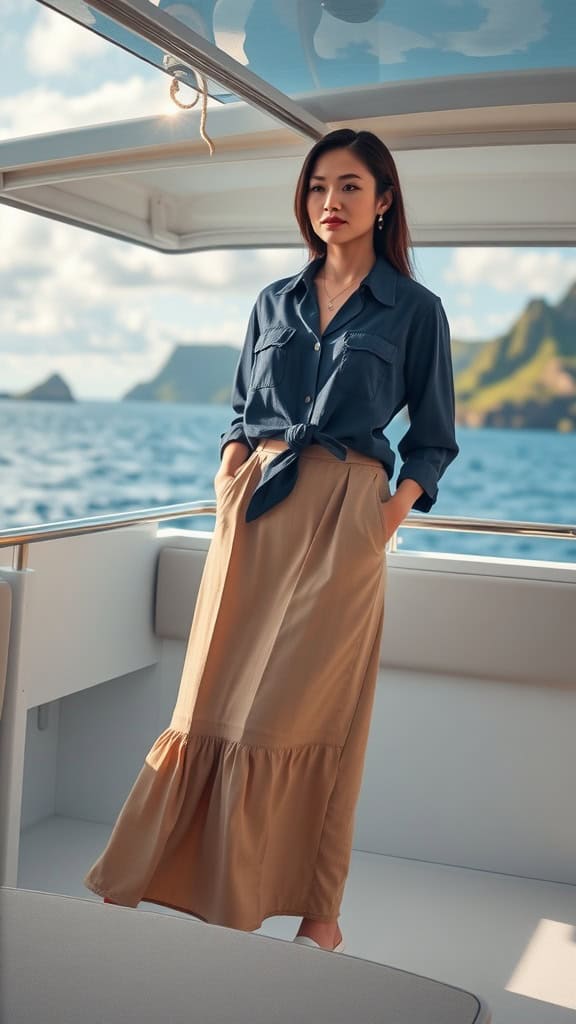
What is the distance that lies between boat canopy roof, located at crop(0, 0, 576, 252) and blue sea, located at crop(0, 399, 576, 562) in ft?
112

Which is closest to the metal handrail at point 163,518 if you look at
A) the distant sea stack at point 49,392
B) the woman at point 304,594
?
the woman at point 304,594

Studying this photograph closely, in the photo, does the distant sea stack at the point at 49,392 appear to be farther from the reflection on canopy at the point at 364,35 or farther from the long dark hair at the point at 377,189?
the reflection on canopy at the point at 364,35

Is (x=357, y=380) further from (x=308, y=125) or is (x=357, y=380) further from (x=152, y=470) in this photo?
(x=152, y=470)

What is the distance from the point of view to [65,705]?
13.3 ft

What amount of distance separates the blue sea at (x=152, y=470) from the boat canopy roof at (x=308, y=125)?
3416cm

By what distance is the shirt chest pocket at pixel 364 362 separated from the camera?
9.34ft

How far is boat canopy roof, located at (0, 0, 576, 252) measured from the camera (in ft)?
8.00

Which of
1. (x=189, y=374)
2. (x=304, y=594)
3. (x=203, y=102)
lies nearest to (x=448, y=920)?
(x=304, y=594)

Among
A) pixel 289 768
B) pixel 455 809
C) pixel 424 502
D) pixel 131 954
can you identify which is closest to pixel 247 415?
pixel 424 502

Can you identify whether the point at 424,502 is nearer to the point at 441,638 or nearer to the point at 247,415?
the point at 247,415

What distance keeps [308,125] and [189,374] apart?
Result: 37078 millimetres

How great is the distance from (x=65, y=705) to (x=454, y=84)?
2379mm

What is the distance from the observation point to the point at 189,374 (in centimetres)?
3969

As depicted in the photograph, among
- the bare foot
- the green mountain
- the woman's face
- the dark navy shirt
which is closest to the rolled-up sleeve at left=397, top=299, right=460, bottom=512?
the dark navy shirt
